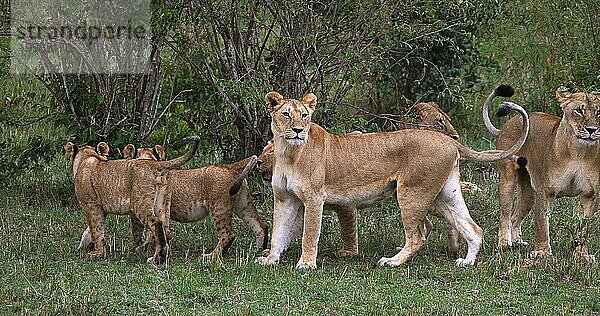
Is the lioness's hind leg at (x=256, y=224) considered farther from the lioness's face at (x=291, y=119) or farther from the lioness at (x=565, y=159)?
the lioness at (x=565, y=159)

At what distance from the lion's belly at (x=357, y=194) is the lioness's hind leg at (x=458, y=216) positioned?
0.48 metres

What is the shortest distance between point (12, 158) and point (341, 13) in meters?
4.02

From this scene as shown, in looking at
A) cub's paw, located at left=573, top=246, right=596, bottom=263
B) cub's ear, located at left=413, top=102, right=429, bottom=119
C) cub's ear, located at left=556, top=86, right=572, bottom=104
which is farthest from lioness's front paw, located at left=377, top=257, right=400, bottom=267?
cub's ear, located at left=413, top=102, right=429, bottom=119

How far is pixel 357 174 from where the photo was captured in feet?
31.6

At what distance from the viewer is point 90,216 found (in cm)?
995

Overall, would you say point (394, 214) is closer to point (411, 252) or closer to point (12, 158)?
point (411, 252)

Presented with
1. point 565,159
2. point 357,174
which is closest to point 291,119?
point 357,174

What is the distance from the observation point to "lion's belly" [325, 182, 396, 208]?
31.5ft

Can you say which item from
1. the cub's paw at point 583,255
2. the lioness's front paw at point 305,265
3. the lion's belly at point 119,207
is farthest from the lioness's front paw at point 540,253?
the lion's belly at point 119,207

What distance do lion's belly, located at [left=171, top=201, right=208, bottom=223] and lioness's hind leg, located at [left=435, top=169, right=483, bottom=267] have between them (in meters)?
2.04

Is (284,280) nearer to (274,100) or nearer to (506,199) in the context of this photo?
(274,100)

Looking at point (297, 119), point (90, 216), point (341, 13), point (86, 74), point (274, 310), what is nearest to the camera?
point (274, 310)

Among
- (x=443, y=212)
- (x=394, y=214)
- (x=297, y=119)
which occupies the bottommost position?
(x=394, y=214)

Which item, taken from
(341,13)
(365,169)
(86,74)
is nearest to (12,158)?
(86,74)
